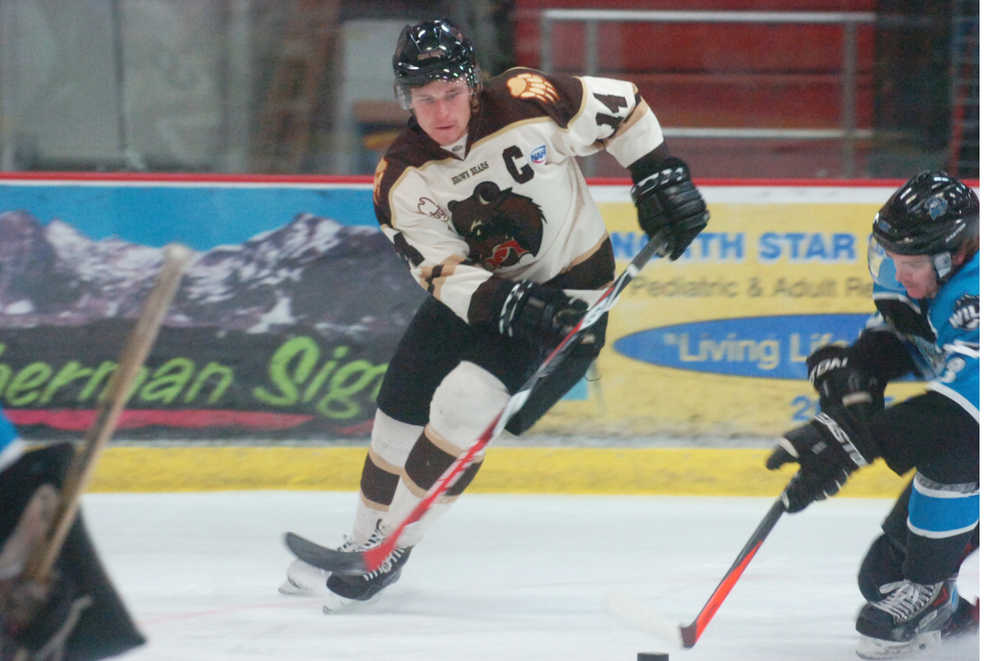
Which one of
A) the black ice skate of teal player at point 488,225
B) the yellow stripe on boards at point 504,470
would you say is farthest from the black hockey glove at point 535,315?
the yellow stripe on boards at point 504,470

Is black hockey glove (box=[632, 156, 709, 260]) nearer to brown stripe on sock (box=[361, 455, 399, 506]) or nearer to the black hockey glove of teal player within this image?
brown stripe on sock (box=[361, 455, 399, 506])

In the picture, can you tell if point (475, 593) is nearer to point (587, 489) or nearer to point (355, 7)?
point (587, 489)

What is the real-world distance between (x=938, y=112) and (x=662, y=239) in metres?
1.99

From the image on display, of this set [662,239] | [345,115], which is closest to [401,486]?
[662,239]

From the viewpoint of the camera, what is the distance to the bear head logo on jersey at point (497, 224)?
2299 millimetres

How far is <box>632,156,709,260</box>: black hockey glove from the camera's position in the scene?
92.5 inches

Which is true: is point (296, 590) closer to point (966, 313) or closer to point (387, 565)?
point (387, 565)

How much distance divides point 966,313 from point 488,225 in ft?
2.99

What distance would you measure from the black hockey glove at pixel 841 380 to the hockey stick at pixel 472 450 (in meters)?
0.40

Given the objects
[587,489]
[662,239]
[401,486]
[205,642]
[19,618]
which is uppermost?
[662,239]

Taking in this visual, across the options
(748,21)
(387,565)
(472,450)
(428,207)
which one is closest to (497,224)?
(428,207)

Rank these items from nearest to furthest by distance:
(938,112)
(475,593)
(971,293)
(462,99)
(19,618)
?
(19,618)
(971,293)
(462,99)
(475,593)
(938,112)

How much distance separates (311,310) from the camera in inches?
136

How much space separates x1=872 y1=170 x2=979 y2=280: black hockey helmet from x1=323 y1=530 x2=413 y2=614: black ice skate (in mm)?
1192
